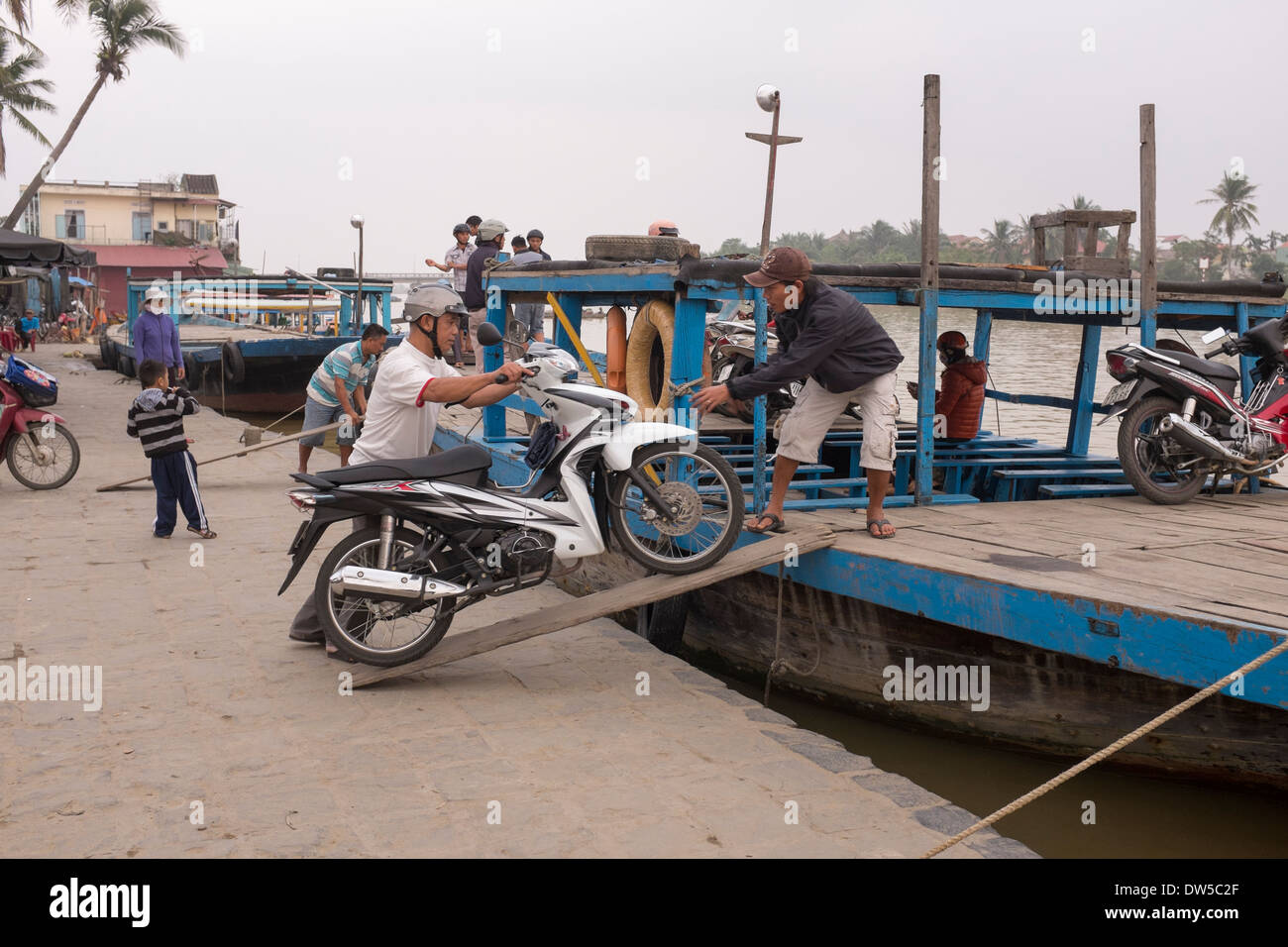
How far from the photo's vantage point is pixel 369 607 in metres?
5.23

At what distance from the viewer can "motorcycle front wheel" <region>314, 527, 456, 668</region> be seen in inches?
204

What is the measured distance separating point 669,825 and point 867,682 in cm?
264

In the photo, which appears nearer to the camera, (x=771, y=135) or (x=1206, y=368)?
(x=1206, y=368)

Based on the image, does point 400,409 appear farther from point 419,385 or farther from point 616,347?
point 616,347

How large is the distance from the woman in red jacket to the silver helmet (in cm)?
450

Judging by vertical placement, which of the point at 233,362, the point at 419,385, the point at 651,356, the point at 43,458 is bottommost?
the point at 43,458

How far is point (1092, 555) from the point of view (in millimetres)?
5246

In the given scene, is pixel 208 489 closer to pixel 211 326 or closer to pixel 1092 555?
pixel 1092 555

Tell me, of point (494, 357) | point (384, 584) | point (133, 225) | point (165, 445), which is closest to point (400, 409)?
point (384, 584)

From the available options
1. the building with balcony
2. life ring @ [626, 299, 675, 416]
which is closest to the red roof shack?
the building with balcony

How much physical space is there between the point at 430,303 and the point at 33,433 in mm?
6866

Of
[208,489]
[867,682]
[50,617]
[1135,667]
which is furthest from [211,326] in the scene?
[1135,667]

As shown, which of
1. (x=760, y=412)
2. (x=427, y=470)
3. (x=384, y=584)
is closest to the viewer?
(x=384, y=584)

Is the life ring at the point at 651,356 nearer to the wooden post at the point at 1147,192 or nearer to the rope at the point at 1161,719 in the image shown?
the wooden post at the point at 1147,192
